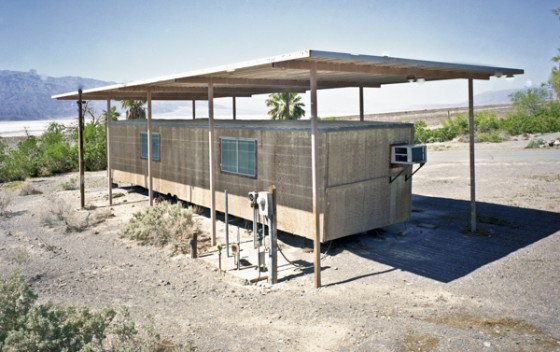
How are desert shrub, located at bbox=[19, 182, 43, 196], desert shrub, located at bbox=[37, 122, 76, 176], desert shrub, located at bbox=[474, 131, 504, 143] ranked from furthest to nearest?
desert shrub, located at bbox=[474, 131, 504, 143] → desert shrub, located at bbox=[37, 122, 76, 176] → desert shrub, located at bbox=[19, 182, 43, 196]

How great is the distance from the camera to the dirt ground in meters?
5.86

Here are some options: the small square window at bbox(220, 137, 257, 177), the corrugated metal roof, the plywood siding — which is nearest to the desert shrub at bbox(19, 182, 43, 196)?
the corrugated metal roof

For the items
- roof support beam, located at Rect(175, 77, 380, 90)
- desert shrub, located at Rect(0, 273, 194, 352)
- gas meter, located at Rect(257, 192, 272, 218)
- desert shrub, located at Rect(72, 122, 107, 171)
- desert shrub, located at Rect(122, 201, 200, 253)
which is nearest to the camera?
desert shrub, located at Rect(0, 273, 194, 352)

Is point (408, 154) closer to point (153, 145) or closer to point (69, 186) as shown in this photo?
point (153, 145)

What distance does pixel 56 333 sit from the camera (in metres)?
4.65

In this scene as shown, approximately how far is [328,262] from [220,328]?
307 cm

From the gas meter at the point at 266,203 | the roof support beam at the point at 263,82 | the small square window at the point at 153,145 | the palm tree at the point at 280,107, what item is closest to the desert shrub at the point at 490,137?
the palm tree at the point at 280,107

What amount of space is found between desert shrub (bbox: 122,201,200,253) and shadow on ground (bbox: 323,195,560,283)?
10.2 feet

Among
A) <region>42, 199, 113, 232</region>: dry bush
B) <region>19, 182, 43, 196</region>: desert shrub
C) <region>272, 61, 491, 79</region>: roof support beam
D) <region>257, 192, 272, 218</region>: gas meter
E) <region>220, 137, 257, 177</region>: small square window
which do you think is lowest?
<region>42, 199, 113, 232</region>: dry bush

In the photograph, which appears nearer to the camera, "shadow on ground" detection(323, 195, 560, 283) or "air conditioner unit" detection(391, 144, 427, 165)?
"shadow on ground" detection(323, 195, 560, 283)

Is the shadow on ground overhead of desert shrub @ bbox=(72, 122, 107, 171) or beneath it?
beneath

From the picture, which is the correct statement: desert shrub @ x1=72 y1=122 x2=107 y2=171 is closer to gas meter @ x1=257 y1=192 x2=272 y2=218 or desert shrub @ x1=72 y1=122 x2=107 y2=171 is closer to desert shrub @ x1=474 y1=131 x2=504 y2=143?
gas meter @ x1=257 y1=192 x2=272 y2=218

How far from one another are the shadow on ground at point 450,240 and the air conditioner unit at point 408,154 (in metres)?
1.60

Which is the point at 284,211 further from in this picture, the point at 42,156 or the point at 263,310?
the point at 42,156
